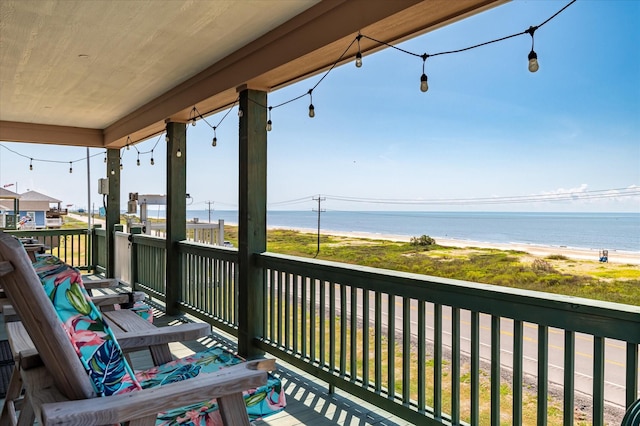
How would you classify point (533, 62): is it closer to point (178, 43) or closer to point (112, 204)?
point (178, 43)

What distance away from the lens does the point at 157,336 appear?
1970 mm

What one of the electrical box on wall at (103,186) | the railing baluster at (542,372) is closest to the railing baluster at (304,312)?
the railing baluster at (542,372)

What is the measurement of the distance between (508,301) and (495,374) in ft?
1.16

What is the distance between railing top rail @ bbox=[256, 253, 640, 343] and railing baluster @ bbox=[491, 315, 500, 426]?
4.4 inches

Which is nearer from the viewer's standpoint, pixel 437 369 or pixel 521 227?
pixel 437 369

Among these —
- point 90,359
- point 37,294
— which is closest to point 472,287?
point 90,359

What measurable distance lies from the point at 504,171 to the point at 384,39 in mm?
25252

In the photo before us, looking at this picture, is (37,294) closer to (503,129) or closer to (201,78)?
(201,78)

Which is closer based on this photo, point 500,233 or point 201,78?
point 201,78

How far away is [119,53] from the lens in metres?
3.89

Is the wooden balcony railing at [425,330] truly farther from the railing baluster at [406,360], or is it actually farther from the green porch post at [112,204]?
the green porch post at [112,204]

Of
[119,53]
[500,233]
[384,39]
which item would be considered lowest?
[500,233]

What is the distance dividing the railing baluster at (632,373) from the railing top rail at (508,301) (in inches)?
2.4

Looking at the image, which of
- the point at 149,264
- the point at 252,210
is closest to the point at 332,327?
the point at 252,210
